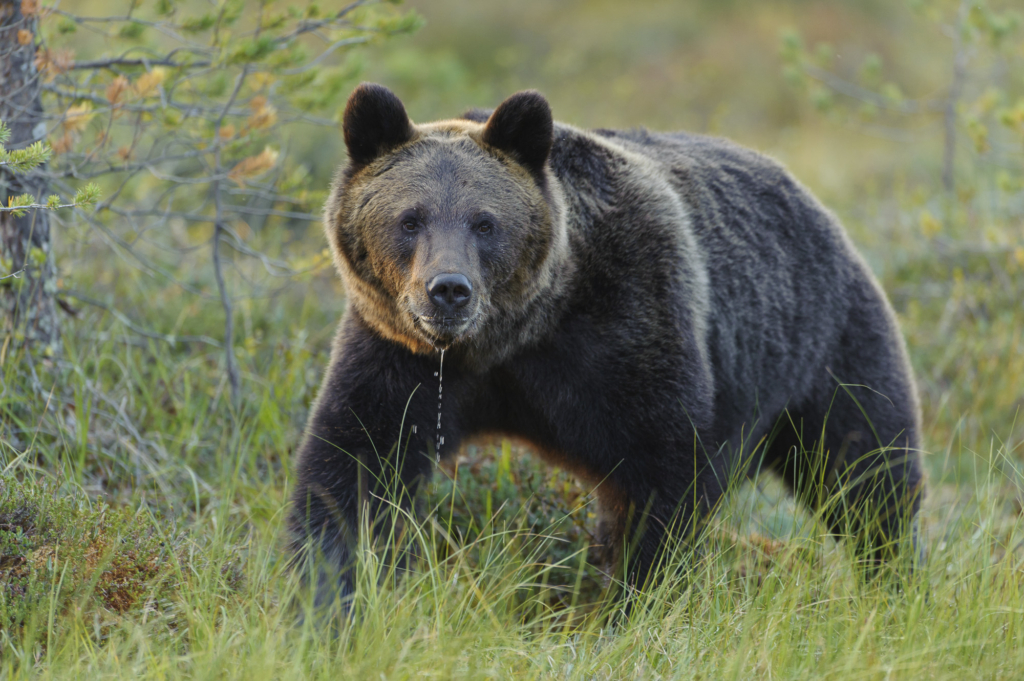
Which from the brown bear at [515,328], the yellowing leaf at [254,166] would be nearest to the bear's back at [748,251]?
the brown bear at [515,328]

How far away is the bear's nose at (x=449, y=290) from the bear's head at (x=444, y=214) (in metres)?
0.09

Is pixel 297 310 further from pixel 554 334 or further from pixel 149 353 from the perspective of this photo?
pixel 554 334

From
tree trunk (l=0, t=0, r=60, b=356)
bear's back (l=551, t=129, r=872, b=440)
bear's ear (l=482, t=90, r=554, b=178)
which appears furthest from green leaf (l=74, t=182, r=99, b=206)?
bear's back (l=551, t=129, r=872, b=440)

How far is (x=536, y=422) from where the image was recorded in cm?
405

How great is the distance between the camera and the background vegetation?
10.1ft

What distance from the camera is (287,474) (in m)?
4.66

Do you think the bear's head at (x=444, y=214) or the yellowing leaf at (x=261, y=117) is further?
the yellowing leaf at (x=261, y=117)

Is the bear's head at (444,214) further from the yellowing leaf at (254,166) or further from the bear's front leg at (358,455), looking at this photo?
the yellowing leaf at (254,166)

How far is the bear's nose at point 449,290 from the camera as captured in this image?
3.46 m

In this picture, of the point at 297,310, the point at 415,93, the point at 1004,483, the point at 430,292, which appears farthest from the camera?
the point at 415,93

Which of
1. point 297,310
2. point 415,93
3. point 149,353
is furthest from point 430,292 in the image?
point 415,93

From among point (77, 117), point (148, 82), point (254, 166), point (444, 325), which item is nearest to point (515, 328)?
point (444, 325)

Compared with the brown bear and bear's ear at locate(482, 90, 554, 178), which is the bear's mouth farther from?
bear's ear at locate(482, 90, 554, 178)

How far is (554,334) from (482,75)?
14071 millimetres
